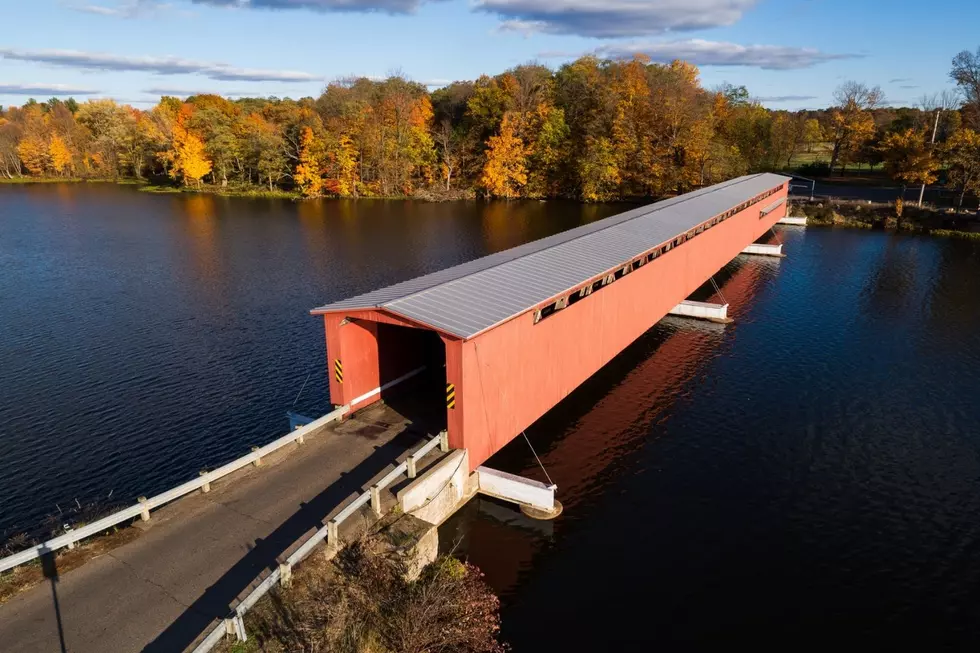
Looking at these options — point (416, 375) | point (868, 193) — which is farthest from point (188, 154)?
point (868, 193)

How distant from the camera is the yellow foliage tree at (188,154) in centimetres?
9356

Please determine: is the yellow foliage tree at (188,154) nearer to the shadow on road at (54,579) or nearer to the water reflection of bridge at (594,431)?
the water reflection of bridge at (594,431)

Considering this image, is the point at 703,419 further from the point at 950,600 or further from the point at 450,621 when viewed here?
the point at 450,621

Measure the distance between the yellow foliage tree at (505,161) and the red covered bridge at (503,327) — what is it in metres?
60.0

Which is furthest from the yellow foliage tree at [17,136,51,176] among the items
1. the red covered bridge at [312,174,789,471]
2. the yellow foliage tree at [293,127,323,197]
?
the red covered bridge at [312,174,789,471]

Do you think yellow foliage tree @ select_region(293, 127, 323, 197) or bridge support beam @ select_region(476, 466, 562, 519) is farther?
yellow foliage tree @ select_region(293, 127, 323, 197)

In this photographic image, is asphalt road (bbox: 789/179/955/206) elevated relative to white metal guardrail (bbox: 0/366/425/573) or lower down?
elevated

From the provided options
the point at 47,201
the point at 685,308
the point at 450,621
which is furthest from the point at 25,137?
the point at 450,621

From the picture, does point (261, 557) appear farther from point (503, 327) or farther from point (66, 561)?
point (503, 327)

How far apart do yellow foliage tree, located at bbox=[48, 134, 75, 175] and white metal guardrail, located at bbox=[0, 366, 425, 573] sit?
127 metres

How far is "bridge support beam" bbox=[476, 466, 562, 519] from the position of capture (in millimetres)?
15883

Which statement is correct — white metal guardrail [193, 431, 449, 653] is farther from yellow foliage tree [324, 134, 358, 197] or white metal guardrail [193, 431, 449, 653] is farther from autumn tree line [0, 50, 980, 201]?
yellow foliage tree [324, 134, 358, 197]

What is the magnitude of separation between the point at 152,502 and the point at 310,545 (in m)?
3.82

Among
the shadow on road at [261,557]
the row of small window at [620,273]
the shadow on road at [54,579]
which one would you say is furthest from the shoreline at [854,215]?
the shadow on road at [54,579]
